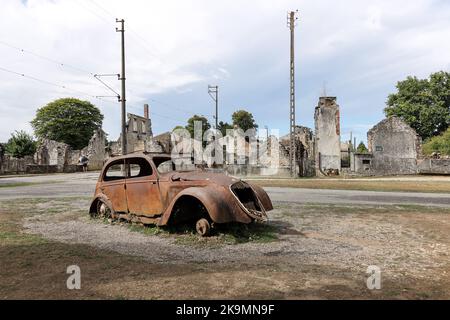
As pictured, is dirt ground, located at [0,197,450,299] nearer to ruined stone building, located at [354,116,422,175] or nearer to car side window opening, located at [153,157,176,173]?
car side window opening, located at [153,157,176,173]

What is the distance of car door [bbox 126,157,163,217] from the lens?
6691mm

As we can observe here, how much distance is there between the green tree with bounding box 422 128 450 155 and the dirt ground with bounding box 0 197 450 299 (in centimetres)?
3600

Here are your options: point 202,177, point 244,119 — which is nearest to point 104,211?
point 202,177

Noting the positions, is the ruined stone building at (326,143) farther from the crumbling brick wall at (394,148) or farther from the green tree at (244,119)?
the green tree at (244,119)

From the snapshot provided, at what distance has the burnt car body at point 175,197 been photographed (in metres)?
5.85

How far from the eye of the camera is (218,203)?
5.73 meters

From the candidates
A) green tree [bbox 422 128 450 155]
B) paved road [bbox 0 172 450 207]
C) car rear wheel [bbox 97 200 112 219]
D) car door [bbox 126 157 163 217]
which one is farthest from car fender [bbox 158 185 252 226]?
green tree [bbox 422 128 450 155]

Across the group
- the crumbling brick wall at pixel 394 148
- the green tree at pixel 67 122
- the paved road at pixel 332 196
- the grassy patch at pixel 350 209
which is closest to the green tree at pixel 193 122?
the green tree at pixel 67 122
